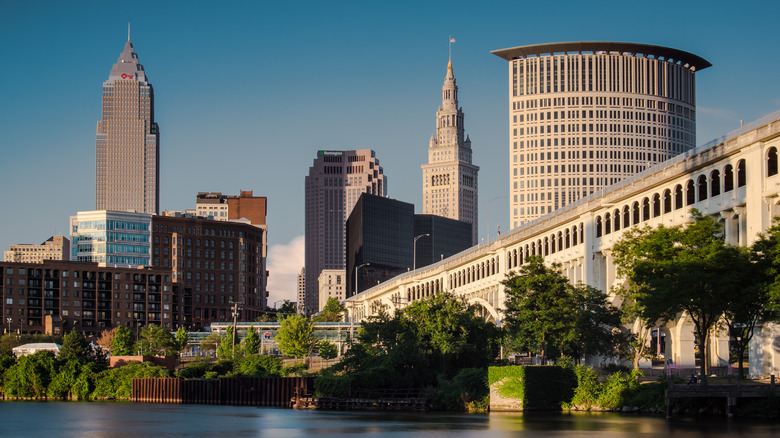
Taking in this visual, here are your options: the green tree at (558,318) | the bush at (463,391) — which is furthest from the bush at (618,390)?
the bush at (463,391)

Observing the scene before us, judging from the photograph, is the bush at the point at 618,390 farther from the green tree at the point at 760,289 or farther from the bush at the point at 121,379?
the bush at the point at 121,379

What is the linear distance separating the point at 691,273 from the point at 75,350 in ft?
363

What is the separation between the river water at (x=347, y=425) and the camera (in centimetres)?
6781

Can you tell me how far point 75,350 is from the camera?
15812 centimetres

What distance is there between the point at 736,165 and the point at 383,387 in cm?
4312

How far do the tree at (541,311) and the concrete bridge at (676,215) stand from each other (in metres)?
9.24

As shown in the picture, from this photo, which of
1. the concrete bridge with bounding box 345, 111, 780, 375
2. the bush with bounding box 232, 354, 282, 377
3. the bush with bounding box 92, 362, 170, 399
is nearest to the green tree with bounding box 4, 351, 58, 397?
the bush with bounding box 92, 362, 170, 399

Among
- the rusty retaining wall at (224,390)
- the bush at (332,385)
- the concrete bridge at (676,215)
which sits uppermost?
the concrete bridge at (676,215)

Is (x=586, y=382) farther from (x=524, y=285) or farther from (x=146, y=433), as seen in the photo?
(x=146, y=433)

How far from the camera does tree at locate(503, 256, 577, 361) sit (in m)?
98.4

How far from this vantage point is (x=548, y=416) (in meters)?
83.7

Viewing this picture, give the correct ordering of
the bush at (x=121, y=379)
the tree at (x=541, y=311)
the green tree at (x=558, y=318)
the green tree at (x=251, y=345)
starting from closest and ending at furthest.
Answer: the green tree at (x=558, y=318) → the tree at (x=541, y=311) → the bush at (x=121, y=379) → the green tree at (x=251, y=345)

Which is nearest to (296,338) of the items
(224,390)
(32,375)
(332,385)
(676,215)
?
(32,375)

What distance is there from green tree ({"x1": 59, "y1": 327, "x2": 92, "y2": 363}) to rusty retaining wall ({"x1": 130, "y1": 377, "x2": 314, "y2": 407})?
12771 mm
